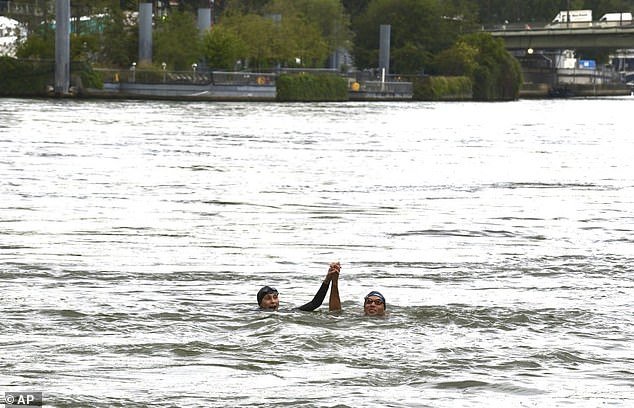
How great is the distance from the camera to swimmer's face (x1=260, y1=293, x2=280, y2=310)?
20.2m

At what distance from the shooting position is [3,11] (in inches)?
5266

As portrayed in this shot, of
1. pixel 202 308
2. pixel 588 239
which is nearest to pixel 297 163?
pixel 588 239

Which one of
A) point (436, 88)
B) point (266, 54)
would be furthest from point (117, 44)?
point (436, 88)

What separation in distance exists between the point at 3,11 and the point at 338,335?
389 ft

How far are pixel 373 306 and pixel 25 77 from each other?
9180cm

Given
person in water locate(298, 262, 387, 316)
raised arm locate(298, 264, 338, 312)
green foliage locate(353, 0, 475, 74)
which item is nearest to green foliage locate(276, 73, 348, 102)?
green foliage locate(353, 0, 475, 74)

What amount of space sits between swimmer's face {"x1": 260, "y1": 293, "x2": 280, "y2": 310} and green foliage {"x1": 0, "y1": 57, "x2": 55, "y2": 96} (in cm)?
8940

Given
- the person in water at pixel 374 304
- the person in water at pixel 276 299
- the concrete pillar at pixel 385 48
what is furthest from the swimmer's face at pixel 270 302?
the concrete pillar at pixel 385 48

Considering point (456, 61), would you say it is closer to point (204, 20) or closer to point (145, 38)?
point (204, 20)

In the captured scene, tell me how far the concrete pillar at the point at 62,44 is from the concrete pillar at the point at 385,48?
4431cm

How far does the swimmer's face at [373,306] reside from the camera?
19938 mm

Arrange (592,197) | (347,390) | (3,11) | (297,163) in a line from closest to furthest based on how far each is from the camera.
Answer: (347,390), (592,197), (297,163), (3,11)

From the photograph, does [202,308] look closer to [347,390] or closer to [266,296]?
[266,296]

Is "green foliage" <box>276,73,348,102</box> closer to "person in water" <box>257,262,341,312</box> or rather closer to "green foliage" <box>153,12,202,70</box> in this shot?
"green foliage" <box>153,12,202,70</box>
